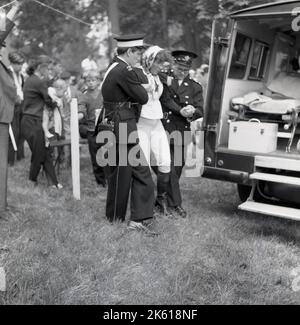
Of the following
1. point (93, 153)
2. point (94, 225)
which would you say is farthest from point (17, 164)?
point (94, 225)

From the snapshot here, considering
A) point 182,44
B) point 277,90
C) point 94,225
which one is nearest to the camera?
point 94,225

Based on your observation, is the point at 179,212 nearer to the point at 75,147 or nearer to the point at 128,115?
the point at 128,115

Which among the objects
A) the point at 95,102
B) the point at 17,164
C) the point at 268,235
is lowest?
the point at 17,164

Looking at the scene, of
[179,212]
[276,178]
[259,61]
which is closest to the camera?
[276,178]

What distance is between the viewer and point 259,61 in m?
7.06

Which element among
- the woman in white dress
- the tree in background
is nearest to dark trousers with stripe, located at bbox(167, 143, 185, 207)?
the woman in white dress

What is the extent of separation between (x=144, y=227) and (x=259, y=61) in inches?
119

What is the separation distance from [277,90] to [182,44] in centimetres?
1281

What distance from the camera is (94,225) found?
5.44 metres

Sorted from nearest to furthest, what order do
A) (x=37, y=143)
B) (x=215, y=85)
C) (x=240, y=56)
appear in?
(x=215, y=85)
(x=240, y=56)
(x=37, y=143)

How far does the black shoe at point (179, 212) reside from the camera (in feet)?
20.2

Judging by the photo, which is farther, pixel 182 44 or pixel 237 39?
pixel 182 44

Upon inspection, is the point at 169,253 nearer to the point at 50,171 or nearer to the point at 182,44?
the point at 50,171

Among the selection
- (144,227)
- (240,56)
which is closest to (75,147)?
(144,227)
